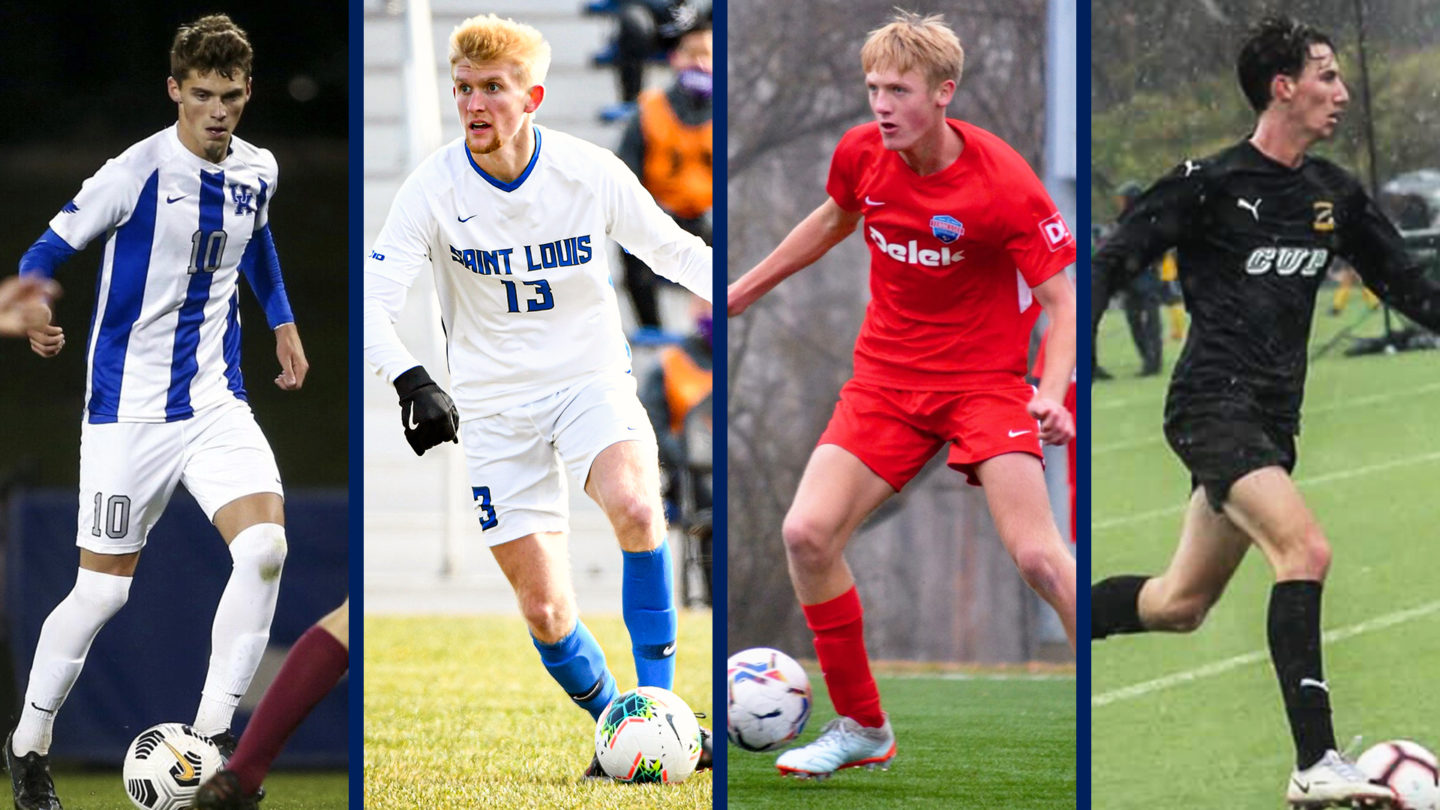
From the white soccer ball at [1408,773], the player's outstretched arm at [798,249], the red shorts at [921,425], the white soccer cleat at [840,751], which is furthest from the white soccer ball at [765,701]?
the white soccer ball at [1408,773]

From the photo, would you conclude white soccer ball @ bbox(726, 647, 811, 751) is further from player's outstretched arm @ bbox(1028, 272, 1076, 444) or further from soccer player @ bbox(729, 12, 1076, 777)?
player's outstretched arm @ bbox(1028, 272, 1076, 444)

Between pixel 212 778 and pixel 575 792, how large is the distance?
901mm

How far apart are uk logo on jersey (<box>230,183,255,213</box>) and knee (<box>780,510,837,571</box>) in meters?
1.65

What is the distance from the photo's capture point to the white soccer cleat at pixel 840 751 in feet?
16.7

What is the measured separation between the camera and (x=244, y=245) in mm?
4668

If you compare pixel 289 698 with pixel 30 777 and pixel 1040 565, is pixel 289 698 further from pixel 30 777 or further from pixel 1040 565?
pixel 1040 565

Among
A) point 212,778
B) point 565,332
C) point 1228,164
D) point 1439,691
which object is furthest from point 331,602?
point 1439,691

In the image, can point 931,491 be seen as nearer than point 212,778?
No

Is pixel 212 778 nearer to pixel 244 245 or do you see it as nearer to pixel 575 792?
pixel 575 792

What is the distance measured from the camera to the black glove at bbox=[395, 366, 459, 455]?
4.46 m

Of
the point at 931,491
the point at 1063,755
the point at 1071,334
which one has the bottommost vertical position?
the point at 1063,755

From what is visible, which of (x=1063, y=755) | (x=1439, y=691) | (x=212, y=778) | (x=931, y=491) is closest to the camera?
(x=212, y=778)

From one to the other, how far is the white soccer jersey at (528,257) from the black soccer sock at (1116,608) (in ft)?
4.24

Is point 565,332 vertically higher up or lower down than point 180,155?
lower down
